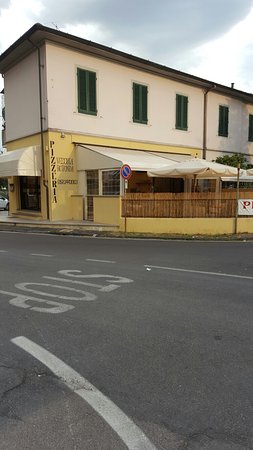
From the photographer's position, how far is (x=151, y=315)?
5.10 m

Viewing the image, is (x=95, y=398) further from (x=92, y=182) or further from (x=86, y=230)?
(x=92, y=182)

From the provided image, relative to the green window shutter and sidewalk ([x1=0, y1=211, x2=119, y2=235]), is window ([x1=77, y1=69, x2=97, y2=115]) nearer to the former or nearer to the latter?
the green window shutter

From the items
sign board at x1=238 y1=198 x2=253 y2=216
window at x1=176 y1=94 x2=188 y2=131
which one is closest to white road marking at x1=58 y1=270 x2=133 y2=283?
sign board at x1=238 y1=198 x2=253 y2=216

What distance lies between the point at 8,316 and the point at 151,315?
6.47ft

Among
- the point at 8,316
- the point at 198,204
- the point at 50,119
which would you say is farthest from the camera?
the point at 50,119

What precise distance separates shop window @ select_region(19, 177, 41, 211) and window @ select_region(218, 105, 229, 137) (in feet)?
43.0

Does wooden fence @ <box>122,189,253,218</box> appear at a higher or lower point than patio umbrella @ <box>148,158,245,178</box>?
lower

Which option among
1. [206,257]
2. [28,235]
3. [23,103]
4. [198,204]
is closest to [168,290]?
[206,257]

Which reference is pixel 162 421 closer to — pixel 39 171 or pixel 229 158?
pixel 39 171

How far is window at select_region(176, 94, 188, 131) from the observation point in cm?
2238

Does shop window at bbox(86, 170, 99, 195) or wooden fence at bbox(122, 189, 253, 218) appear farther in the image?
shop window at bbox(86, 170, 99, 195)

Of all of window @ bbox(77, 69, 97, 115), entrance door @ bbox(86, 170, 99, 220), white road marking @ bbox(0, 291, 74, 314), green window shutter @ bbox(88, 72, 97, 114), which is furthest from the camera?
green window shutter @ bbox(88, 72, 97, 114)

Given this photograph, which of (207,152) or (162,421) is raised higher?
(207,152)

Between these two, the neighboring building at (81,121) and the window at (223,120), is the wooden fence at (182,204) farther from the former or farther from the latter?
the window at (223,120)
